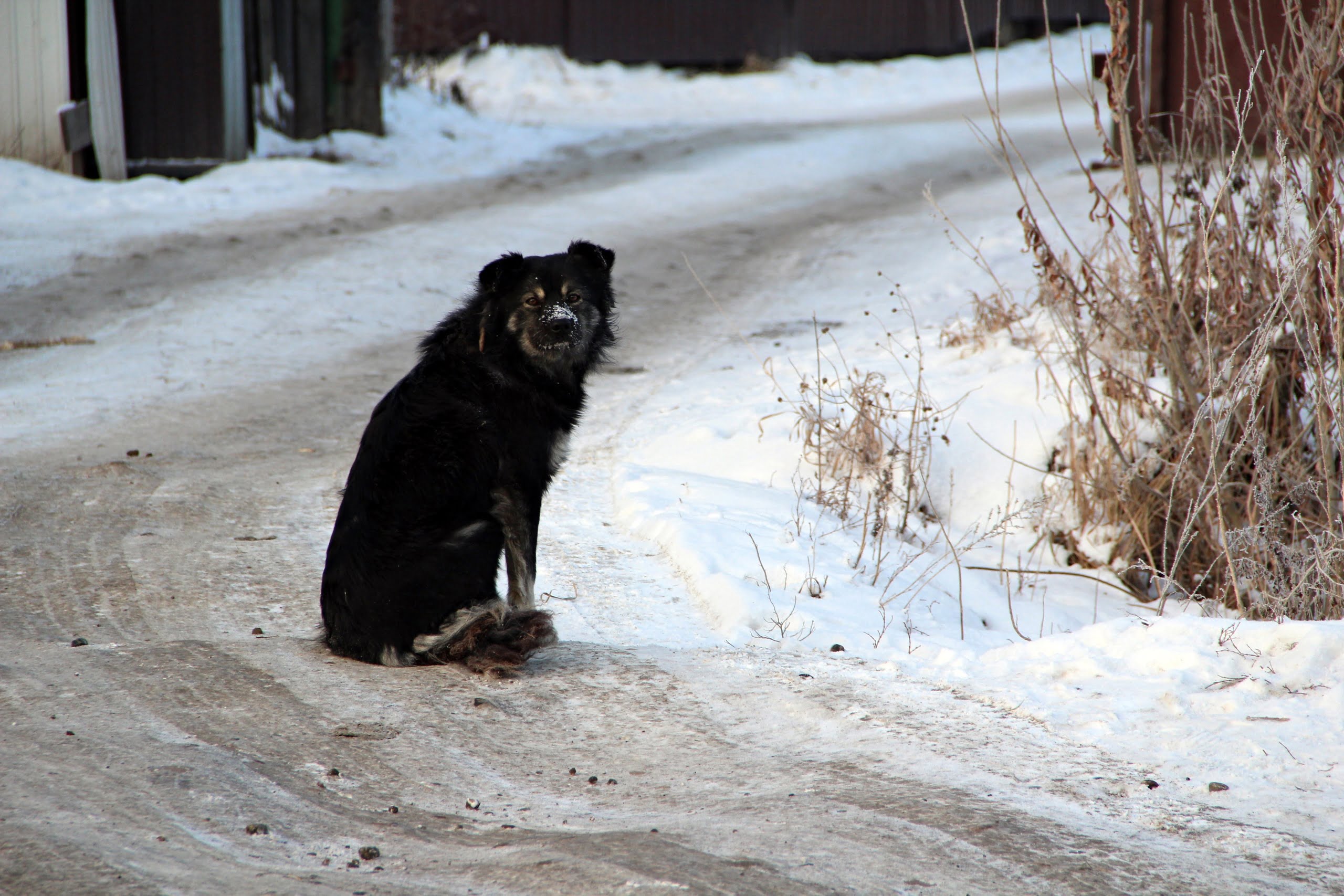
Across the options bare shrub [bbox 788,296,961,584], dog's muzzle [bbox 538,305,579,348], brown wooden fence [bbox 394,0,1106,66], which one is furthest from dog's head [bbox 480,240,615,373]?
brown wooden fence [bbox 394,0,1106,66]

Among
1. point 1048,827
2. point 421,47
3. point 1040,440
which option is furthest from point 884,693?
point 421,47

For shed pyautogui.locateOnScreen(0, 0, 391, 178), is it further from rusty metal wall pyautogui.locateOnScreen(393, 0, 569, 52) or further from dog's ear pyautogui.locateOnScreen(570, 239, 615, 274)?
rusty metal wall pyautogui.locateOnScreen(393, 0, 569, 52)

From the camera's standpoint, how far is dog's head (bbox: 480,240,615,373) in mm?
4762

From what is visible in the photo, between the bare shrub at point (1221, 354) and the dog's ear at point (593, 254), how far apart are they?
2.09 meters

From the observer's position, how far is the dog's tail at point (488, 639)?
4.18m

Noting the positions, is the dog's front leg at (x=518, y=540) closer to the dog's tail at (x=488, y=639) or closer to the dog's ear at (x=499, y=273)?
the dog's tail at (x=488, y=639)

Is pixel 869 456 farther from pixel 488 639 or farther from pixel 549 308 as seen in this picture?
pixel 488 639

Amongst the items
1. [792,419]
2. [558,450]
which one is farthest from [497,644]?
[792,419]

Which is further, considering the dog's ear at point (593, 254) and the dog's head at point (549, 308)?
the dog's ear at point (593, 254)

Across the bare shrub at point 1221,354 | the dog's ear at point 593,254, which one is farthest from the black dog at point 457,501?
the bare shrub at point 1221,354

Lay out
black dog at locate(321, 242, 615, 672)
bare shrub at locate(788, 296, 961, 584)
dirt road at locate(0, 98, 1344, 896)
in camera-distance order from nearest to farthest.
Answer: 1. dirt road at locate(0, 98, 1344, 896)
2. black dog at locate(321, 242, 615, 672)
3. bare shrub at locate(788, 296, 961, 584)

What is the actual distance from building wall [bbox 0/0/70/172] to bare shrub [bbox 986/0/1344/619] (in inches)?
471

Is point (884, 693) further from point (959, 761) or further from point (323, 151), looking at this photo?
point (323, 151)

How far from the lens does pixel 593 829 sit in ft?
10.2
